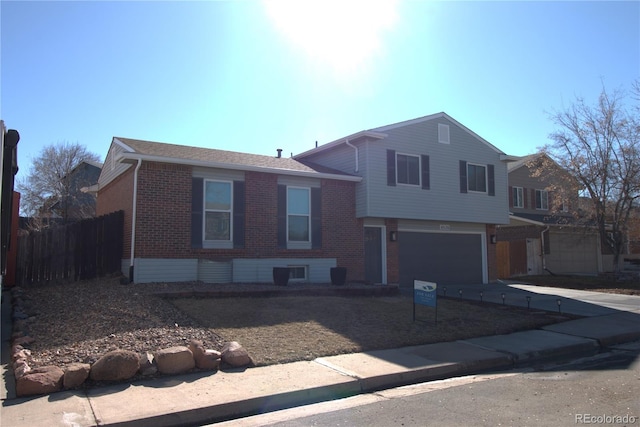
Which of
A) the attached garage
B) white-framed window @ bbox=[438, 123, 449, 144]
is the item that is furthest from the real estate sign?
white-framed window @ bbox=[438, 123, 449, 144]

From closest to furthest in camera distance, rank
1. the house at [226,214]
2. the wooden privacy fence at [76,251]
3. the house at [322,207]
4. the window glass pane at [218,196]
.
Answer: the house at [226,214]
the house at [322,207]
the wooden privacy fence at [76,251]
the window glass pane at [218,196]

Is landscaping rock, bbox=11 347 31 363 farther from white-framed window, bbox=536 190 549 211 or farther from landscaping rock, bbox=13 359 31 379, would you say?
white-framed window, bbox=536 190 549 211

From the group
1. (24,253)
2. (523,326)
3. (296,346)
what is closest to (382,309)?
(523,326)

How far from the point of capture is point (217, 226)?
1430 centimetres

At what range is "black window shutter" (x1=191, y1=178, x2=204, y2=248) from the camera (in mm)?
13781

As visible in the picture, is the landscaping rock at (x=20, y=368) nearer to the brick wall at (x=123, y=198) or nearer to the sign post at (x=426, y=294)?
the brick wall at (x=123, y=198)

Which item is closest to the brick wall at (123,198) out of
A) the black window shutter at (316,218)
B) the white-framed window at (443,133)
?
the black window shutter at (316,218)

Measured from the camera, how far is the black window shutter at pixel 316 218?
16.1 m

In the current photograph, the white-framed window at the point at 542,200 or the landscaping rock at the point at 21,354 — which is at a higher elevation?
A: the white-framed window at the point at 542,200

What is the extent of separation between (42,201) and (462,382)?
33.4 m

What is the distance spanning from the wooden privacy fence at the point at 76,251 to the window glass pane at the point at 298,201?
5.06m

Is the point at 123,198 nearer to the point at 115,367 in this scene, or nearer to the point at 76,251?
the point at 76,251

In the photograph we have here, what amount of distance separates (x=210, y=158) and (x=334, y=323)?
23.9ft

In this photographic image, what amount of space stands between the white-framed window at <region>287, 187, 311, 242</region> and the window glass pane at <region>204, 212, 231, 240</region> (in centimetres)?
208
